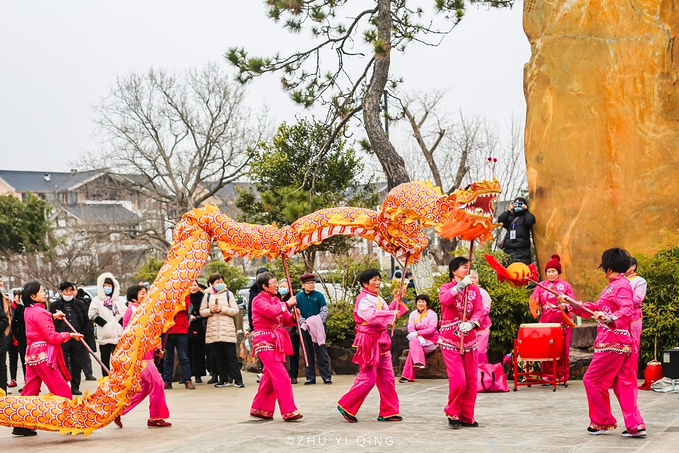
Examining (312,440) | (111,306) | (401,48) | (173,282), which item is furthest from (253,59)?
(312,440)

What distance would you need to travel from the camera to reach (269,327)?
30.4 ft

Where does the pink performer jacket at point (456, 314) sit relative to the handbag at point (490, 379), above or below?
above

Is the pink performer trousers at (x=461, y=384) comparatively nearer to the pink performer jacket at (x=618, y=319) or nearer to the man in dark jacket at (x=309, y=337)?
the pink performer jacket at (x=618, y=319)

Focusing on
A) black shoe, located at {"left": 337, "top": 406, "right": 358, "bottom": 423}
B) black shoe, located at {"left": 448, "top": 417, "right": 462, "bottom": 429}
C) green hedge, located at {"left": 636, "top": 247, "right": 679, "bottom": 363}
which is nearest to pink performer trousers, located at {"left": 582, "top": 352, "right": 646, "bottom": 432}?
black shoe, located at {"left": 448, "top": 417, "right": 462, "bottom": 429}

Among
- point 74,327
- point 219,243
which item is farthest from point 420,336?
point 74,327

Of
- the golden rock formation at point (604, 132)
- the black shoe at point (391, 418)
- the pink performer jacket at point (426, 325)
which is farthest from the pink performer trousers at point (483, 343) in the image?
the black shoe at point (391, 418)

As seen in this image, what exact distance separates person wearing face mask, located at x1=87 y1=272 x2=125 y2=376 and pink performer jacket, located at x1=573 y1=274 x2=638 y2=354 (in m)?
8.45

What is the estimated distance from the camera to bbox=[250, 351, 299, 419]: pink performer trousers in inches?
354

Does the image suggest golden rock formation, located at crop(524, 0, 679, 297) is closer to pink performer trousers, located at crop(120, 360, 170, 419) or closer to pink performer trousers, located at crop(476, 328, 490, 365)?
pink performer trousers, located at crop(476, 328, 490, 365)

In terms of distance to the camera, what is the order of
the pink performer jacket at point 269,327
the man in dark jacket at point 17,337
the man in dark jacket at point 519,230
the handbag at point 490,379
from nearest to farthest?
the pink performer jacket at point 269,327 < the handbag at point 490,379 < the man in dark jacket at point 519,230 < the man in dark jacket at point 17,337

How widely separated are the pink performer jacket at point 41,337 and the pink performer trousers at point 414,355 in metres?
5.19

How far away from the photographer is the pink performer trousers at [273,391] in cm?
899

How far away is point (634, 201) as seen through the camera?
12562 millimetres

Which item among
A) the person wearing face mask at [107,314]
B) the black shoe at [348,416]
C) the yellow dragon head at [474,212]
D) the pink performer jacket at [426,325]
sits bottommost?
the black shoe at [348,416]
